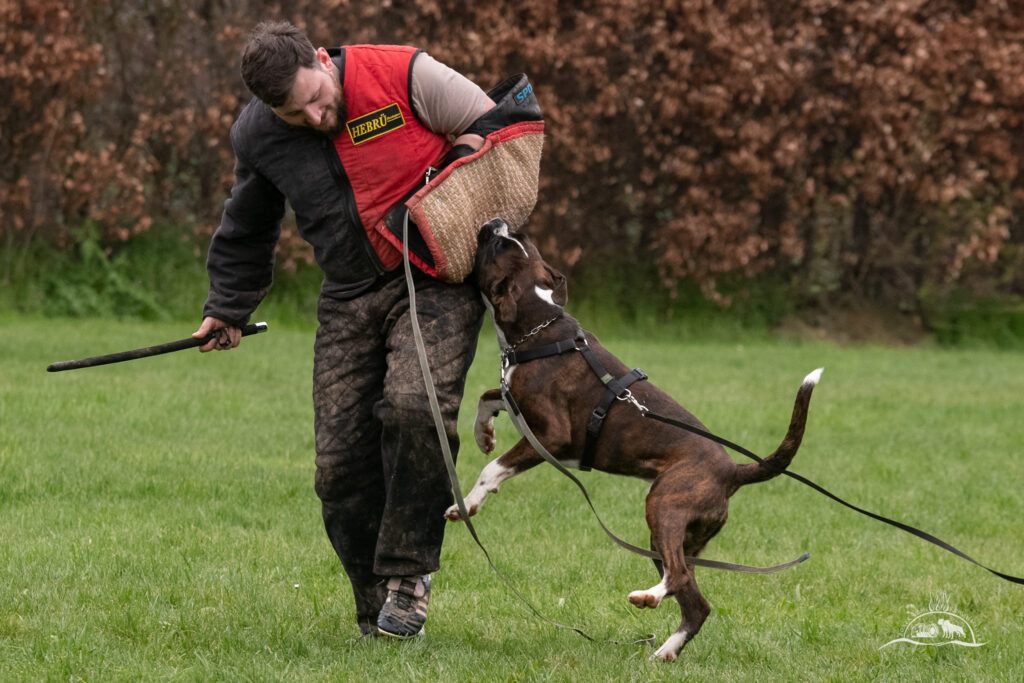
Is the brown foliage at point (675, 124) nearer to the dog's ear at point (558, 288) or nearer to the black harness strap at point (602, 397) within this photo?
the dog's ear at point (558, 288)

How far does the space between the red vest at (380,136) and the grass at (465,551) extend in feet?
5.28

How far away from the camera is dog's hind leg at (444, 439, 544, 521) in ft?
15.3

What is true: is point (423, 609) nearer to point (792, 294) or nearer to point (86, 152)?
point (86, 152)

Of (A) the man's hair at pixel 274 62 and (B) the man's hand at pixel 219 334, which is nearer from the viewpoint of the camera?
(A) the man's hair at pixel 274 62

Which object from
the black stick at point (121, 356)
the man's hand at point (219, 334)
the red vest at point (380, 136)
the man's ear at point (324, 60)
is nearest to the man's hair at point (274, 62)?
the man's ear at point (324, 60)

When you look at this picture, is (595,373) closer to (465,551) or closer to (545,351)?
(545,351)

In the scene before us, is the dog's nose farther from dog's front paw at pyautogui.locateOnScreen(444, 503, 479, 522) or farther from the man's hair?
dog's front paw at pyautogui.locateOnScreen(444, 503, 479, 522)

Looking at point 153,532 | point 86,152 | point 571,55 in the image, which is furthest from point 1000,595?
point 86,152

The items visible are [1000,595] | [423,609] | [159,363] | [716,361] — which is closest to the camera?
[423,609]

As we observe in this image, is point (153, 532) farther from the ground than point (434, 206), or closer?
closer

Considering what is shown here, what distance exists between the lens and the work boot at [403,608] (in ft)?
A: 15.3

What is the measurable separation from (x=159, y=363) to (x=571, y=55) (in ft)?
23.1

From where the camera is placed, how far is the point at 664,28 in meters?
16.7

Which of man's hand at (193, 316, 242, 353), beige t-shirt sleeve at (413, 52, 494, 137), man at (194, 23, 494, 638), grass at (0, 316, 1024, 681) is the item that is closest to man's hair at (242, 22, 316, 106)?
man at (194, 23, 494, 638)
